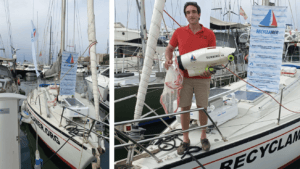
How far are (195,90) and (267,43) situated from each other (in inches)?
67.0

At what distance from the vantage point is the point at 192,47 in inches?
69.2

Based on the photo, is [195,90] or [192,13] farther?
[195,90]

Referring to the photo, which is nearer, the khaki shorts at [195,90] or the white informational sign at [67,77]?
the khaki shorts at [195,90]

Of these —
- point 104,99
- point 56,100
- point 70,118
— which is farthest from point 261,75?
point 56,100

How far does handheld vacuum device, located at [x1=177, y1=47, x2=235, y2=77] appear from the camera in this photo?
165 centimetres

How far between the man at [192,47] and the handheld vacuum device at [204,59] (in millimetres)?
60

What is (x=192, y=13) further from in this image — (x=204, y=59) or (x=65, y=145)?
(x=65, y=145)

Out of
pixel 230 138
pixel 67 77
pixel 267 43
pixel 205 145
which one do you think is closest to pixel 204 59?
pixel 205 145

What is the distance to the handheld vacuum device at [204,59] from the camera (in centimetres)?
165

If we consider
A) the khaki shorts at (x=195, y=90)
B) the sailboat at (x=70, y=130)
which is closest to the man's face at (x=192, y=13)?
the khaki shorts at (x=195, y=90)

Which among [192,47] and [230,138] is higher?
[192,47]

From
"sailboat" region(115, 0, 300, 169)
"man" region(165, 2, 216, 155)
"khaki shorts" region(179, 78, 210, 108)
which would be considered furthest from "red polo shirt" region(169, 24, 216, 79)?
"sailboat" region(115, 0, 300, 169)

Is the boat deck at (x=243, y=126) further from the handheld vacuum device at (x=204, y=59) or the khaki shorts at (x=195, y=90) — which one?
the handheld vacuum device at (x=204, y=59)

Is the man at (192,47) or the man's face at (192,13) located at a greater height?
the man's face at (192,13)
